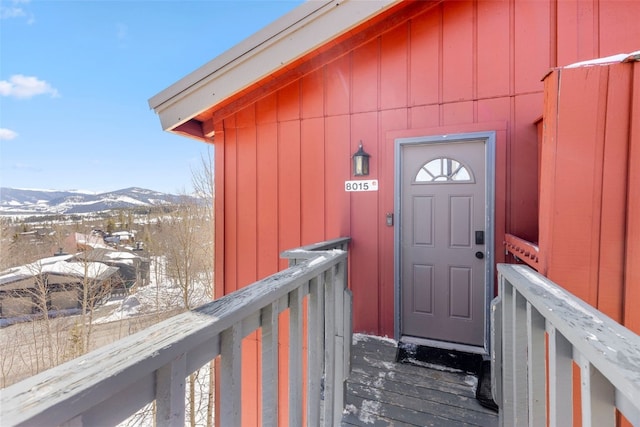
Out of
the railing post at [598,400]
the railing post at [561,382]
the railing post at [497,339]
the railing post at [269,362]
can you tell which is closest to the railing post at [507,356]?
the railing post at [497,339]

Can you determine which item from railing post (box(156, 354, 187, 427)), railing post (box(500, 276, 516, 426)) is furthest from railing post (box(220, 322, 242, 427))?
railing post (box(500, 276, 516, 426))

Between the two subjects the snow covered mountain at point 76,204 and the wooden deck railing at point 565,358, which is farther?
the snow covered mountain at point 76,204

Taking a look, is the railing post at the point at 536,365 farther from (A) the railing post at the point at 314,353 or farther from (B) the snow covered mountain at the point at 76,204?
(B) the snow covered mountain at the point at 76,204

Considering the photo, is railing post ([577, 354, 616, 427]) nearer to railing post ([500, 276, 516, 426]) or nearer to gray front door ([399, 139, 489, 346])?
railing post ([500, 276, 516, 426])

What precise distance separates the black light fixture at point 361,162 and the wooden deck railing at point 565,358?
1.92 meters

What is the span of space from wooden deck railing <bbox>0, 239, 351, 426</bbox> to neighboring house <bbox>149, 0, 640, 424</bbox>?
1.85 metres

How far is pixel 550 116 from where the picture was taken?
1.42 meters

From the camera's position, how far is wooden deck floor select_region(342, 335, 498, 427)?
1.83 m

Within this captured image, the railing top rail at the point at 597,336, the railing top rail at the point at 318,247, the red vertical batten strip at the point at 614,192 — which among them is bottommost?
the railing top rail at the point at 318,247

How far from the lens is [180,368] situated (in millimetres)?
622

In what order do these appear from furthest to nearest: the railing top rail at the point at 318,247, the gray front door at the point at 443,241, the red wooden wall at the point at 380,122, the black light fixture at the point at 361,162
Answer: the black light fixture at the point at 361,162 → the gray front door at the point at 443,241 → the red wooden wall at the point at 380,122 → the railing top rail at the point at 318,247

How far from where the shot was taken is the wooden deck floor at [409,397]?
1830 mm

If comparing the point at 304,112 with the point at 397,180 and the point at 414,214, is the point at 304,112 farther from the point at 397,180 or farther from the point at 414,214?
the point at 414,214

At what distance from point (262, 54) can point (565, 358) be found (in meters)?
3.18
